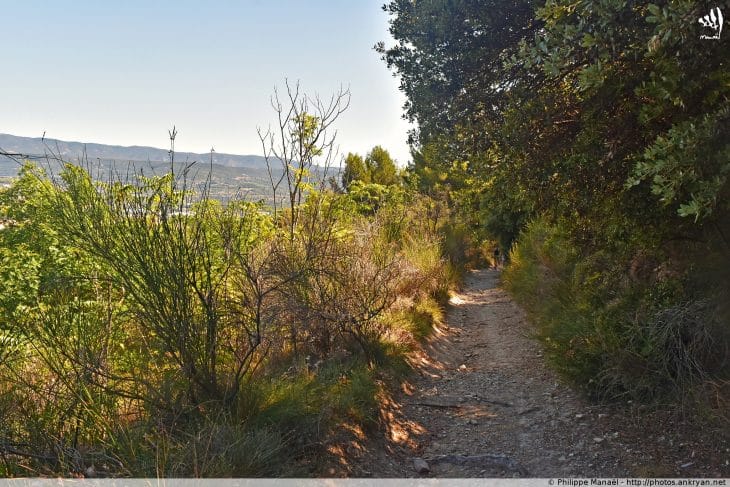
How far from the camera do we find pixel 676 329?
5035mm

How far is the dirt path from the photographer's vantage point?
4.51m

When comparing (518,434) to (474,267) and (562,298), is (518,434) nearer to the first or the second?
(562,298)

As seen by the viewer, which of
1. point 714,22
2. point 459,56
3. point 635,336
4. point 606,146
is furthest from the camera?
point 459,56

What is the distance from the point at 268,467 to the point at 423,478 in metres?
1.62

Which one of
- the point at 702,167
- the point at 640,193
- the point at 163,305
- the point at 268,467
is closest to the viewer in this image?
the point at 702,167

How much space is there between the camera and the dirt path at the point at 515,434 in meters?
4.51

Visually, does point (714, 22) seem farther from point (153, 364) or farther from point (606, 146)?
point (153, 364)

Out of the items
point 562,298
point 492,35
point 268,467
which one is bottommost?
point 268,467

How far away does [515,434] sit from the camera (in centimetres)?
552

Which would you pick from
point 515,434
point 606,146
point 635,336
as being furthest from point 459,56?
point 515,434

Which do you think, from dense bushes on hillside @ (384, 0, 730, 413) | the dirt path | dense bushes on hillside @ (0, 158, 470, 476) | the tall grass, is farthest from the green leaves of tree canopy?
the dirt path

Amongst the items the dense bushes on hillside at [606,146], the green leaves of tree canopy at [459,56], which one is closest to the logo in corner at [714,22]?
the dense bushes on hillside at [606,146]

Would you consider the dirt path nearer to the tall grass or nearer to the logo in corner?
the tall grass

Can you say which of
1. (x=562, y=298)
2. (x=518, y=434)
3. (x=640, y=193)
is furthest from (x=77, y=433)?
(x=562, y=298)
